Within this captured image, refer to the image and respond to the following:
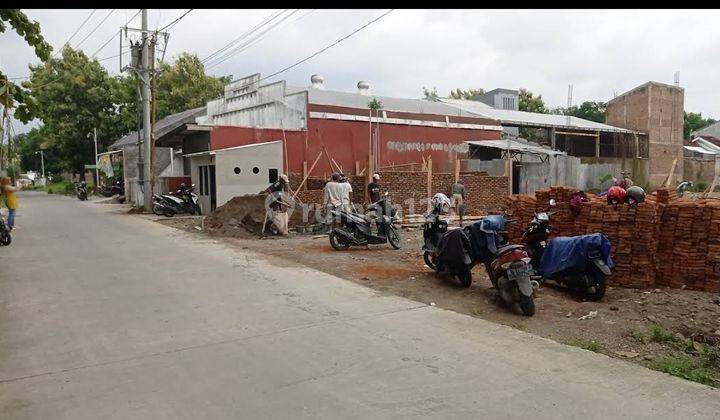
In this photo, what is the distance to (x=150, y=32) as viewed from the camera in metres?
21.4

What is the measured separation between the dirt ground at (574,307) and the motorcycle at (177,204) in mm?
12071

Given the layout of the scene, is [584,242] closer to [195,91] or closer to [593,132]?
[593,132]

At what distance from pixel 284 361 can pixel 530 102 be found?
46815 mm

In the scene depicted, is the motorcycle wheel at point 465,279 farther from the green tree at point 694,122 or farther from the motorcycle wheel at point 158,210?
the green tree at point 694,122

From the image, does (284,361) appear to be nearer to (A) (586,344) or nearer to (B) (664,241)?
(A) (586,344)

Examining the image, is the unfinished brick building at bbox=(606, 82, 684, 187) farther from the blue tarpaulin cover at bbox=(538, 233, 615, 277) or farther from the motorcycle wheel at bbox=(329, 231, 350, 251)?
the blue tarpaulin cover at bbox=(538, 233, 615, 277)

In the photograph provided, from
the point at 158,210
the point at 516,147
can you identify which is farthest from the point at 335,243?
the point at 516,147

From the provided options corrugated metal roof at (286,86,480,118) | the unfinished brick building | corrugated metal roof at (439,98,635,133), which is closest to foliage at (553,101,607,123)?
the unfinished brick building

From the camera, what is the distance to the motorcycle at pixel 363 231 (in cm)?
1186

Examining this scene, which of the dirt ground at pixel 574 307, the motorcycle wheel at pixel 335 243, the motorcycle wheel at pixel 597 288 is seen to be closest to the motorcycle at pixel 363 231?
the motorcycle wheel at pixel 335 243

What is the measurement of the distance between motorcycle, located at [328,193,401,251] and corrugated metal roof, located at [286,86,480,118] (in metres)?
12.7

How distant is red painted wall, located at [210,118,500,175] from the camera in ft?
66.1

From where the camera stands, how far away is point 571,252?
7.00 meters

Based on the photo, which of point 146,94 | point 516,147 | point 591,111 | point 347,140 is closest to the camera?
point 146,94
